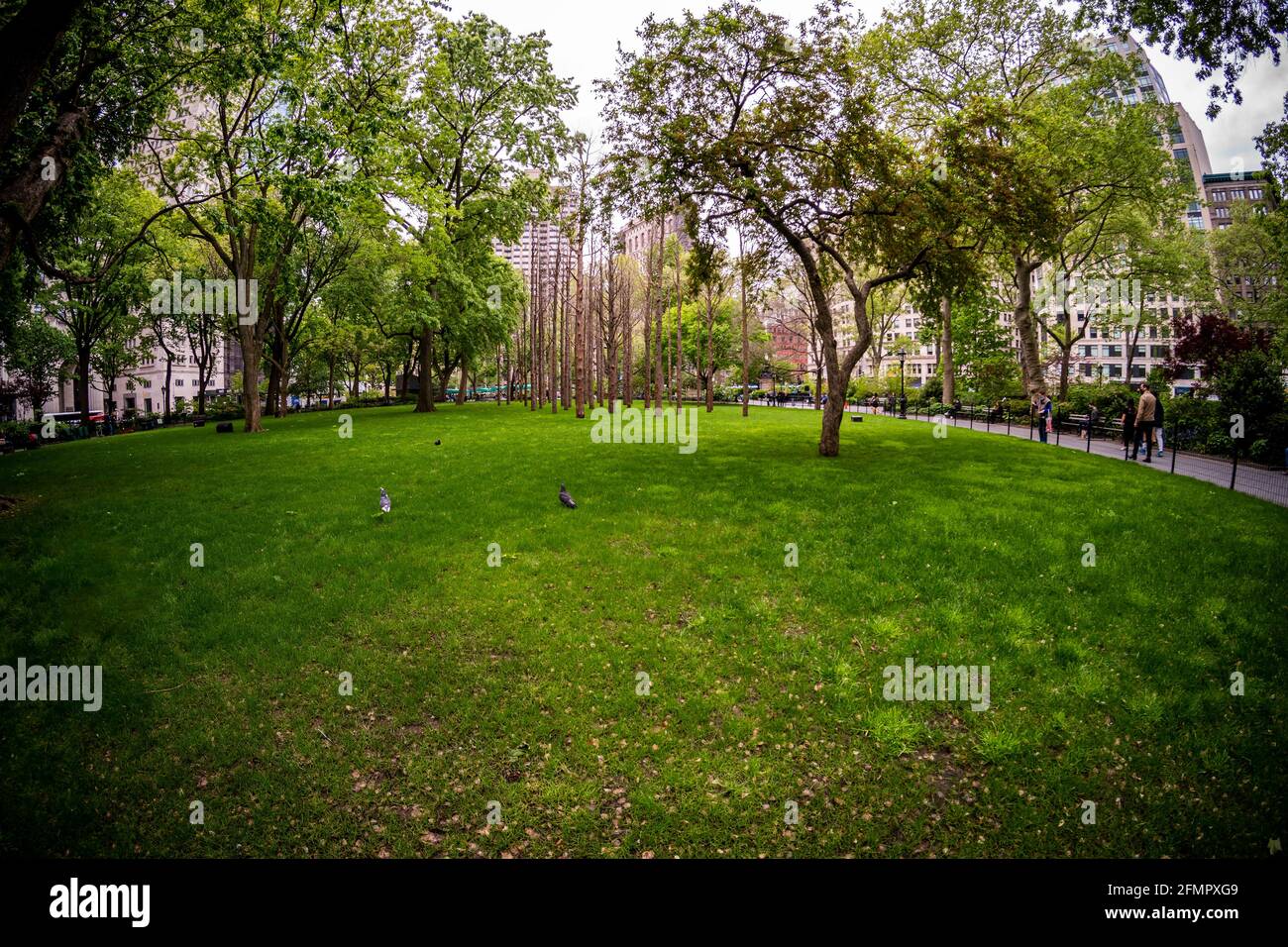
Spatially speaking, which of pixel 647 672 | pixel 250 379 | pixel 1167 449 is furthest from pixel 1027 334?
pixel 250 379

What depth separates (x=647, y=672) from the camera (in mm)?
6840

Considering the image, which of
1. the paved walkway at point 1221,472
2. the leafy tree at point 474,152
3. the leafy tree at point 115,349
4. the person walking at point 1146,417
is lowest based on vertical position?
the paved walkway at point 1221,472

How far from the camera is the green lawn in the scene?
490 centimetres

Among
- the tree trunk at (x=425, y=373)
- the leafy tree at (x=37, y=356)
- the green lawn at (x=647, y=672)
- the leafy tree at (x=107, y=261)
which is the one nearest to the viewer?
the green lawn at (x=647, y=672)

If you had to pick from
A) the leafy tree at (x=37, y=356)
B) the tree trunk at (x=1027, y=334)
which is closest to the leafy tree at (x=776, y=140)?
the tree trunk at (x=1027, y=334)

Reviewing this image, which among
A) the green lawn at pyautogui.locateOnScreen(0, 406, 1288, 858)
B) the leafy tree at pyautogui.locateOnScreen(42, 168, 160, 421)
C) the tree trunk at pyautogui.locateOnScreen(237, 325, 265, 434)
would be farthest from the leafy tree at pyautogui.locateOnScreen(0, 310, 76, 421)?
the green lawn at pyautogui.locateOnScreen(0, 406, 1288, 858)

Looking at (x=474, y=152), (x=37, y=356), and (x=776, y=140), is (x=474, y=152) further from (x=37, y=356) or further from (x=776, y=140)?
(x=37, y=356)

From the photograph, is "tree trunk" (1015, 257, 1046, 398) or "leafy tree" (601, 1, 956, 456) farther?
"tree trunk" (1015, 257, 1046, 398)

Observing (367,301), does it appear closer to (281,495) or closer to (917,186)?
(281,495)

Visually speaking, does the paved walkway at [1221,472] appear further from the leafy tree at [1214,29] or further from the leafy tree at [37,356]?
the leafy tree at [37,356]

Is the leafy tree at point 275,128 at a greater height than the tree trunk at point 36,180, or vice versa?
the leafy tree at point 275,128

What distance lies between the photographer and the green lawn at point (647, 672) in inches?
193

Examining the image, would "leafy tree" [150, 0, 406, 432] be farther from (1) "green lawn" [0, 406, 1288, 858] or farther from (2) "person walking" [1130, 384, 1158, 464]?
(2) "person walking" [1130, 384, 1158, 464]

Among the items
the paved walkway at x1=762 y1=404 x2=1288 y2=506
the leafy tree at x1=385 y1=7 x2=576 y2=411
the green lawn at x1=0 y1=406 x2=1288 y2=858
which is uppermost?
the leafy tree at x1=385 y1=7 x2=576 y2=411
